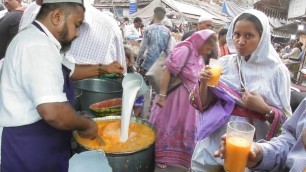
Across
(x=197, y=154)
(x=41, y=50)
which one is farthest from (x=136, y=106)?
(x=41, y=50)

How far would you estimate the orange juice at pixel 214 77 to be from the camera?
2150mm

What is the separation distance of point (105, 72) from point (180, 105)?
59.8 inches

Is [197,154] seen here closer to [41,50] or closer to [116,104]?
[116,104]

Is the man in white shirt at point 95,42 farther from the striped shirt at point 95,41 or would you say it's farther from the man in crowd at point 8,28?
the man in crowd at point 8,28

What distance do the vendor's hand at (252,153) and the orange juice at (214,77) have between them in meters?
0.65

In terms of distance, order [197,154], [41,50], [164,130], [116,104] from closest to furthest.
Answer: [41,50]
[197,154]
[116,104]
[164,130]

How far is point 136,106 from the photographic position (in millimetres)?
3605

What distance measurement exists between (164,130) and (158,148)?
0.31 m

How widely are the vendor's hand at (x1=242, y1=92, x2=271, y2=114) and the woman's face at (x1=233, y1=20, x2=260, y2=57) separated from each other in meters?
0.37

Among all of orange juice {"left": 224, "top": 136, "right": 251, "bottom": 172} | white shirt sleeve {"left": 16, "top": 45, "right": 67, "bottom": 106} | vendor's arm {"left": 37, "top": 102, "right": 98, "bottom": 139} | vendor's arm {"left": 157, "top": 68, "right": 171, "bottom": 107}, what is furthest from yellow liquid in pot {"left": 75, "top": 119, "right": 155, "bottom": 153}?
vendor's arm {"left": 157, "top": 68, "right": 171, "bottom": 107}

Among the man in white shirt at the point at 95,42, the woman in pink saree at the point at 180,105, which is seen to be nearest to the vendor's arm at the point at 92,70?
the man in white shirt at the point at 95,42

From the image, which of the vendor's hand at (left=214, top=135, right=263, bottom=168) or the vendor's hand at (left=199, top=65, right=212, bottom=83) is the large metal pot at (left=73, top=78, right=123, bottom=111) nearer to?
the vendor's hand at (left=199, top=65, right=212, bottom=83)

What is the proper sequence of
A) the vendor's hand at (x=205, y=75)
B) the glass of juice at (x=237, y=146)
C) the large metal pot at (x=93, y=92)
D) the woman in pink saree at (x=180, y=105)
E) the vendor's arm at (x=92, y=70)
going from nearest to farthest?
the glass of juice at (x=237, y=146)
the vendor's hand at (x=205, y=75)
the vendor's arm at (x=92, y=70)
the large metal pot at (x=93, y=92)
the woman in pink saree at (x=180, y=105)

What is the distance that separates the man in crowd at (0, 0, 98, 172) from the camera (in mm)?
1498
